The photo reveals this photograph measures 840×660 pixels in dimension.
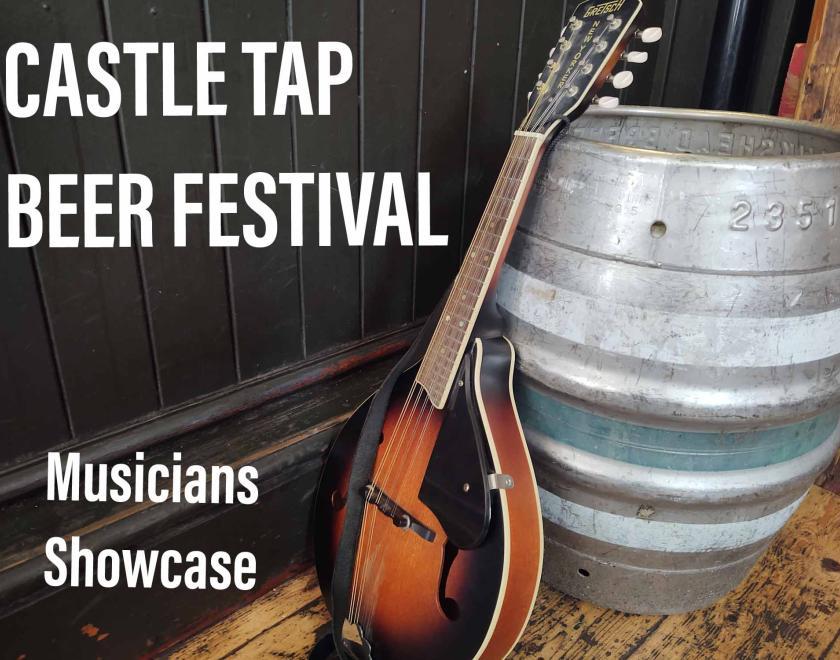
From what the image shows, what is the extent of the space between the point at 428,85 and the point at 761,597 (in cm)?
109

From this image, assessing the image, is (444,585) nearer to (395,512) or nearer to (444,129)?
(395,512)

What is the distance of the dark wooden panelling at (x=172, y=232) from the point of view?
0.92m

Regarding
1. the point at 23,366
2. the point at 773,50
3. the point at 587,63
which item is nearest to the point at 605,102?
the point at 587,63

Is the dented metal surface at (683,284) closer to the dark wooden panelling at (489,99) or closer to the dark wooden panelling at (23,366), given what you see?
the dark wooden panelling at (489,99)

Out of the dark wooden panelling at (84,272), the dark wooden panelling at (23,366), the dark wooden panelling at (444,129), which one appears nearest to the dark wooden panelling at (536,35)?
the dark wooden panelling at (444,129)

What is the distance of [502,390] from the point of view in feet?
3.14

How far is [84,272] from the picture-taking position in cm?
96

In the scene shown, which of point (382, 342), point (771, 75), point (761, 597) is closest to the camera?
point (761, 597)

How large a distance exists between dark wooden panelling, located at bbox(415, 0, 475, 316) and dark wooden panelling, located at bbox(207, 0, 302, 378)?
0.29 m

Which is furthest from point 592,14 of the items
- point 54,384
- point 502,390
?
point 54,384

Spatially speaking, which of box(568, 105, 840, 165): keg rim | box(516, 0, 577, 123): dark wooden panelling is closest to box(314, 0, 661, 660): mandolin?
box(568, 105, 840, 165): keg rim

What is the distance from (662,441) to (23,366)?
2.92 feet

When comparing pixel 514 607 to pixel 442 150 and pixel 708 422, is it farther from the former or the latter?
pixel 442 150

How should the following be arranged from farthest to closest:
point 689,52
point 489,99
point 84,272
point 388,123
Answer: point 689,52 < point 489,99 < point 388,123 < point 84,272
